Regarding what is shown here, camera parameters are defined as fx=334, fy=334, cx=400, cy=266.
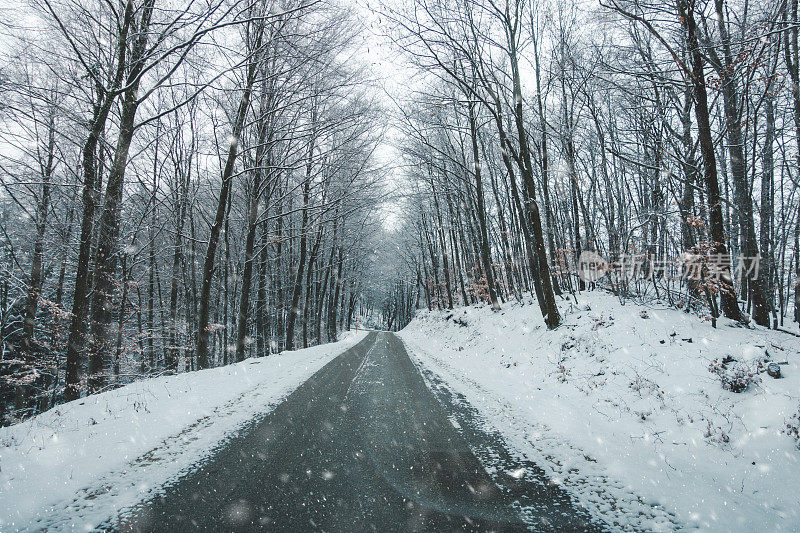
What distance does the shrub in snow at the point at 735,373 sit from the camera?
421cm

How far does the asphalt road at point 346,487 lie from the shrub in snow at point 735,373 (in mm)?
3416

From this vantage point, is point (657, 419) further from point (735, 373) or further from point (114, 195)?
point (114, 195)

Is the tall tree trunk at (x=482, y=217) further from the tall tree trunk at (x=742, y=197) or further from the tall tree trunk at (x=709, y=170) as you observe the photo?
the tall tree trunk at (x=709, y=170)

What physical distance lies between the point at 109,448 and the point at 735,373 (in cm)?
734

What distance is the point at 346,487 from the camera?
2.63m

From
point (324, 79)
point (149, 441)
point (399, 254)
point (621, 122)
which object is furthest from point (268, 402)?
point (399, 254)

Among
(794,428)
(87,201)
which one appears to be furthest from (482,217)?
(87,201)

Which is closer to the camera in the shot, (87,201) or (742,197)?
(87,201)

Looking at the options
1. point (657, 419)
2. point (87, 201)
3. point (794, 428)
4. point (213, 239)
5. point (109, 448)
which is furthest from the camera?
point (213, 239)

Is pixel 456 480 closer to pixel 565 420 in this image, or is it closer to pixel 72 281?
pixel 565 420

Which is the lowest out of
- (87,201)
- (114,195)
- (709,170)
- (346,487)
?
(346,487)

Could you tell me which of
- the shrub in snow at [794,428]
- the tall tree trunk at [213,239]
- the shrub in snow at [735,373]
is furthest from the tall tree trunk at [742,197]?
the tall tree trunk at [213,239]

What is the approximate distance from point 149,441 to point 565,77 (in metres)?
14.3

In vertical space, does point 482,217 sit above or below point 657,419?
above
